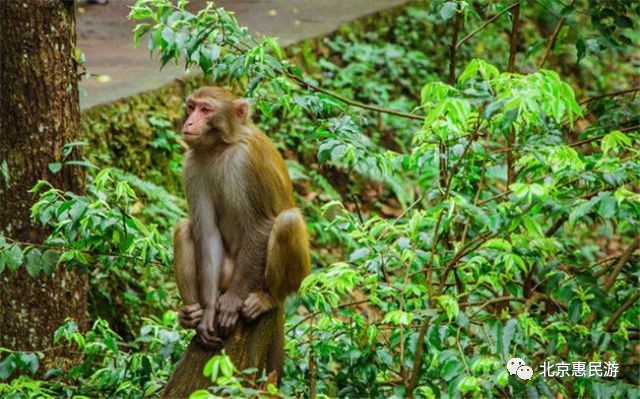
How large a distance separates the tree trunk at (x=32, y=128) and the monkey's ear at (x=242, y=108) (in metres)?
0.96

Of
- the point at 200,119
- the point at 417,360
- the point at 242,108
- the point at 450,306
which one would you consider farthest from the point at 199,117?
the point at 450,306

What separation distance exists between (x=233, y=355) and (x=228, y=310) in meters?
0.41

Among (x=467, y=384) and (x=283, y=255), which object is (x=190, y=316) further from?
(x=467, y=384)

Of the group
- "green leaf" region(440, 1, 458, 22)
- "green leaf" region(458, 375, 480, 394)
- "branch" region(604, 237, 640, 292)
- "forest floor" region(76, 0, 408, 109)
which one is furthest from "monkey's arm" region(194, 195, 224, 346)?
"forest floor" region(76, 0, 408, 109)

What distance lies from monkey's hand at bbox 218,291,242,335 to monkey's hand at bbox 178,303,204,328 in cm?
11

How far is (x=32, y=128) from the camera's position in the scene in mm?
6059

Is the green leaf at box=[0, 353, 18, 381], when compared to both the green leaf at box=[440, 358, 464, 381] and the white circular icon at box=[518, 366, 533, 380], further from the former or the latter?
the white circular icon at box=[518, 366, 533, 380]

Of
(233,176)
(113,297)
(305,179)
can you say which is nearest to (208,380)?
(233,176)

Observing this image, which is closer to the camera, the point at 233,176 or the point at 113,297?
the point at 233,176

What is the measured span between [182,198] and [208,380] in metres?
4.09

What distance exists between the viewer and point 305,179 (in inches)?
399

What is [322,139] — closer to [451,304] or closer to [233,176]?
[233,176]

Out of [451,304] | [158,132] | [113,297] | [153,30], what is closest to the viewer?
[451,304]

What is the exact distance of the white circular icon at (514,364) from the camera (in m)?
4.60
